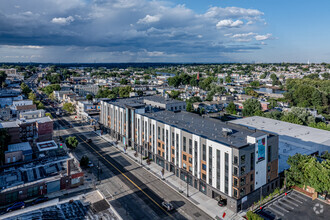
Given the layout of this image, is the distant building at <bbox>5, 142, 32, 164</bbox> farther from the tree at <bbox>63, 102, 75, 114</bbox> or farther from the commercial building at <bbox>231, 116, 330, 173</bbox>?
the commercial building at <bbox>231, 116, 330, 173</bbox>

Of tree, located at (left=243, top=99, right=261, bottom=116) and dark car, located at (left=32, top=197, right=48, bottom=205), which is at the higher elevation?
tree, located at (left=243, top=99, right=261, bottom=116)

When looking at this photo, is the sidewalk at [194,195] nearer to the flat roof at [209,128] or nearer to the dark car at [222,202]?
the dark car at [222,202]

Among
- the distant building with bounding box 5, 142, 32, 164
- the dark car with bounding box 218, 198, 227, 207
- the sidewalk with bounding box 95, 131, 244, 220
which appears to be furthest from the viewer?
the distant building with bounding box 5, 142, 32, 164

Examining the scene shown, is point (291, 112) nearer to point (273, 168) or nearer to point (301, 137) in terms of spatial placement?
point (301, 137)

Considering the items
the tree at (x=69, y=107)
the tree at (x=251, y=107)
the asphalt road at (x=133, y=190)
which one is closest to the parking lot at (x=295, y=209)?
the asphalt road at (x=133, y=190)

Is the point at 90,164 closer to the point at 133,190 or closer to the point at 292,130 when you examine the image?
the point at 133,190

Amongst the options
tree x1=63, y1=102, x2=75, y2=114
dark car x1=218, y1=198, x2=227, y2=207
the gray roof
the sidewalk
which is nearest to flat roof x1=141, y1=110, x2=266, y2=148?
dark car x1=218, y1=198, x2=227, y2=207

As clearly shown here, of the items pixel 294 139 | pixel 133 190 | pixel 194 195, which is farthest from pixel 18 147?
pixel 294 139
